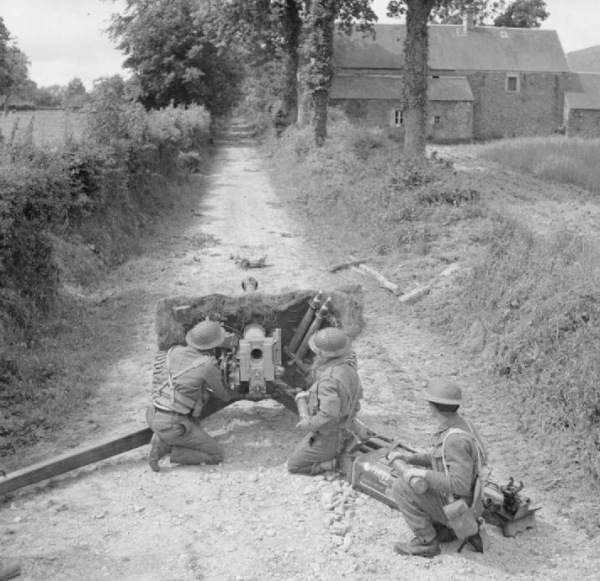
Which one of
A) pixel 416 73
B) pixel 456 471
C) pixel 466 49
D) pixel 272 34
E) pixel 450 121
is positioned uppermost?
pixel 466 49

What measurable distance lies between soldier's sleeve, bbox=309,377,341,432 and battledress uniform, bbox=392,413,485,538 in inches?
37.1

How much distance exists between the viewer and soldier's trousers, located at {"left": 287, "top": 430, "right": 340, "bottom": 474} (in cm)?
658

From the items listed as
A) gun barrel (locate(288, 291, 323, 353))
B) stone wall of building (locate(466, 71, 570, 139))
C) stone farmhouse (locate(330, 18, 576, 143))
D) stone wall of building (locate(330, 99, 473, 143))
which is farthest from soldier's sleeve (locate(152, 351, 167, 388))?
stone wall of building (locate(466, 71, 570, 139))

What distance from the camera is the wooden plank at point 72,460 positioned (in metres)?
6.16

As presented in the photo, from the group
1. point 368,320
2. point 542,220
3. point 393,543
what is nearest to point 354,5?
point 542,220

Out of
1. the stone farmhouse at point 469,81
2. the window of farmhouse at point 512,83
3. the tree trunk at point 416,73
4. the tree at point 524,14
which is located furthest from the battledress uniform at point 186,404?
the tree at point 524,14

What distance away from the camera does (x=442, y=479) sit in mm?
5172

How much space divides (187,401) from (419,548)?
2501mm

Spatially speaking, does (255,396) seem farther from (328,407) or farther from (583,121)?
(583,121)

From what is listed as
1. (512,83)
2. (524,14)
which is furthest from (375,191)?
(524,14)

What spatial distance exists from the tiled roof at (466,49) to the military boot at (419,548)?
50926 mm

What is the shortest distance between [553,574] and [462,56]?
55254 mm

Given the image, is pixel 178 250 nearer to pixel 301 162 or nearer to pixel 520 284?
pixel 520 284

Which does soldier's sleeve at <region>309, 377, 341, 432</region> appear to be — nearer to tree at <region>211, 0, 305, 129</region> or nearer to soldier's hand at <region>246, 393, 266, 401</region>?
soldier's hand at <region>246, 393, 266, 401</region>
